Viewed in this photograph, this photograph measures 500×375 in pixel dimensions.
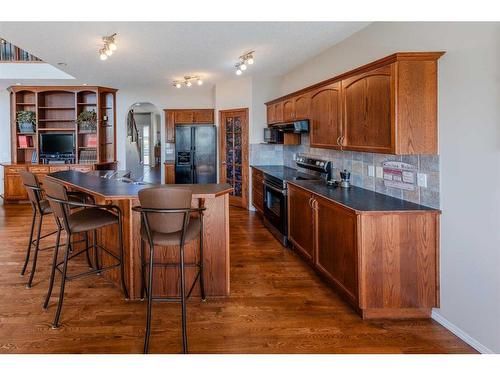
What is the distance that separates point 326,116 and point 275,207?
1.60 meters

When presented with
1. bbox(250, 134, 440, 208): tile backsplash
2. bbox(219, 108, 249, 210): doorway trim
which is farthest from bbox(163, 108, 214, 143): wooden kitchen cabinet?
bbox(250, 134, 440, 208): tile backsplash

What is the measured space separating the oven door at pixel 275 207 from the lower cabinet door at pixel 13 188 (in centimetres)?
554

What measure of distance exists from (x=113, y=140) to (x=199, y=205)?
6303mm

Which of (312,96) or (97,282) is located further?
(312,96)

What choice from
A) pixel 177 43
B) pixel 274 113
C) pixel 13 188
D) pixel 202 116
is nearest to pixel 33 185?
pixel 177 43

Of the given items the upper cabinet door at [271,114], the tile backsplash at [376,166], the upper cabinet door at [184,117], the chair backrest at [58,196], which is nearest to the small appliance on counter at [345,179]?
the tile backsplash at [376,166]

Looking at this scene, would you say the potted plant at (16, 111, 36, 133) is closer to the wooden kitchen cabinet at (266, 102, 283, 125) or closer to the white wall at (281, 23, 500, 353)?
the wooden kitchen cabinet at (266, 102, 283, 125)

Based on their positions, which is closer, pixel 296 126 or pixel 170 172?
pixel 296 126

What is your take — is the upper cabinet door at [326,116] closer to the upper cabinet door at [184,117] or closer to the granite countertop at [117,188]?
the granite countertop at [117,188]

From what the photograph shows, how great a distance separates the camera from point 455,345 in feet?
8.25

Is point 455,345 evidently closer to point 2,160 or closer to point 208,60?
point 208,60

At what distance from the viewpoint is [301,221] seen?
13.9 ft

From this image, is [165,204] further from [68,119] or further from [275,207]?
[68,119]

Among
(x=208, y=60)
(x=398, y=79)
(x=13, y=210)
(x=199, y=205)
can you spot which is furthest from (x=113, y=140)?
(x=398, y=79)
